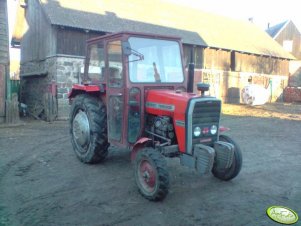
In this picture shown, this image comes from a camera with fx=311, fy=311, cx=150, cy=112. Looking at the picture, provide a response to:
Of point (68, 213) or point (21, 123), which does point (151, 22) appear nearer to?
point (21, 123)

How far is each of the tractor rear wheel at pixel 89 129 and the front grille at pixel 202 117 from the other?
178cm

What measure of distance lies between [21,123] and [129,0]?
10.5 metres

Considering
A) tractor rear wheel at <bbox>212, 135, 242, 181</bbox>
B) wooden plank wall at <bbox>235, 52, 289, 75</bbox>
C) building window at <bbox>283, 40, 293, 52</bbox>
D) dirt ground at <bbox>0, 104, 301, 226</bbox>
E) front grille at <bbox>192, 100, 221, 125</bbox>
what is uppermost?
building window at <bbox>283, 40, 293, 52</bbox>

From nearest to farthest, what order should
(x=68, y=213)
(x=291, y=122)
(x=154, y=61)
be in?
(x=68, y=213) < (x=154, y=61) < (x=291, y=122)

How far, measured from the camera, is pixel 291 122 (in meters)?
11.7

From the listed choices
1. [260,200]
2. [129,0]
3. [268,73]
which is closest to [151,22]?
[129,0]

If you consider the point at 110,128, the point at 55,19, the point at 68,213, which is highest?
the point at 55,19

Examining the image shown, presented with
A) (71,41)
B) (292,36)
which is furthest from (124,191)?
(292,36)

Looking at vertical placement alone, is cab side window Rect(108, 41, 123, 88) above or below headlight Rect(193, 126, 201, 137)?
above

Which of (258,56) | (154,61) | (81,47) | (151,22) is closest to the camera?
(154,61)

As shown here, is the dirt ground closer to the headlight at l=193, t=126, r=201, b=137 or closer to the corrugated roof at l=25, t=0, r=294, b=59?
the headlight at l=193, t=126, r=201, b=137

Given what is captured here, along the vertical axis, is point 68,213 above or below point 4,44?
below

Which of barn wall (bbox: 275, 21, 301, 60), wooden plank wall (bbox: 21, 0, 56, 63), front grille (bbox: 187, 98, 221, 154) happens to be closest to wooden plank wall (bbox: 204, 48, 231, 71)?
wooden plank wall (bbox: 21, 0, 56, 63)

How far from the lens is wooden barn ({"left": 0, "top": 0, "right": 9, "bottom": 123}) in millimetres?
Result: 10604
